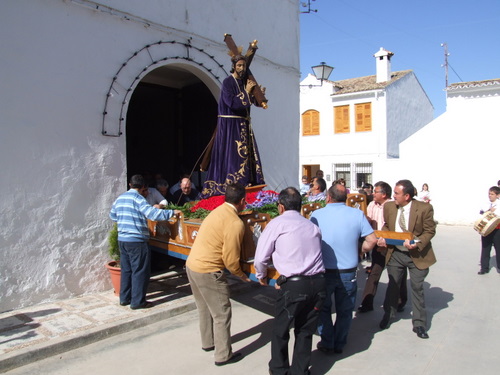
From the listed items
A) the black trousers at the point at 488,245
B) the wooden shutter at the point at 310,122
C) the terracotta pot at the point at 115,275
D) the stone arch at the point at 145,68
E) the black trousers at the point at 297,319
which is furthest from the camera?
the wooden shutter at the point at 310,122

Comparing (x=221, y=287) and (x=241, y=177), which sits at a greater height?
(x=241, y=177)

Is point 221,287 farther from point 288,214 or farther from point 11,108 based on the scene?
point 11,108

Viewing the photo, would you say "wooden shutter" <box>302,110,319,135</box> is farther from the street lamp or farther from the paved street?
the paved street

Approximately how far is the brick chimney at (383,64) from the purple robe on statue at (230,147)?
57.8 feet

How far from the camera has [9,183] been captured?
196 inches

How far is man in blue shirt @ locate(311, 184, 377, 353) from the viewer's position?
155 inches

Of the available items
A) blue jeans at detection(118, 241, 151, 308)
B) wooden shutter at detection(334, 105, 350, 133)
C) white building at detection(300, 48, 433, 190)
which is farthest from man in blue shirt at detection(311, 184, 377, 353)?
wooden shutter at detection(334, 105, 350, 133)

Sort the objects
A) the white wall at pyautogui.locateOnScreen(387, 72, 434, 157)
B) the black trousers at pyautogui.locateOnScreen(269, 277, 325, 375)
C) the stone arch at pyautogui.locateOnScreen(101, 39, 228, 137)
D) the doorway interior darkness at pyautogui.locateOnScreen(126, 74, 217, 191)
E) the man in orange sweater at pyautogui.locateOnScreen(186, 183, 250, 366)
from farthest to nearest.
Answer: the white wall at pyautogui.locateOnScreen(387, 72, 434, 157)
the doorway interior darkness at pyautogui.locateOnScreen(126, 74, 217, 191)
the stone arch at pyautogui.locateOnScreen(101, 39, 228, 137)
the man in orange sweater at pyautogui.locateOnScreen(186, 183, 250, 366)
the black trousers at pyautogui.locateOnScreen(269, 277, 325, 375)

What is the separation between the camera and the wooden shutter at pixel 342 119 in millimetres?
21156

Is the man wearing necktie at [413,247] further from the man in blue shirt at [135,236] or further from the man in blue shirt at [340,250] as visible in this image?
the man in blue shirt at [135,236]

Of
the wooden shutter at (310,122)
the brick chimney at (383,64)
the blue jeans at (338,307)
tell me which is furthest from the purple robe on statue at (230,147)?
the brick chimney at (383,64)

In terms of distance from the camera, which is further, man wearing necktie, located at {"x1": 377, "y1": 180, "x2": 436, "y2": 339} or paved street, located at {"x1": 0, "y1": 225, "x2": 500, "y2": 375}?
man wearing necktie, located at {"x1": 377, "y1": 180, "x2": 436, "y2": 339}

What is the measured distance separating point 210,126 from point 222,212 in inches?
198

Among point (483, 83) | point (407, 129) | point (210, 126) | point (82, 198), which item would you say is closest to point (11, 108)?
point (82, 198)
